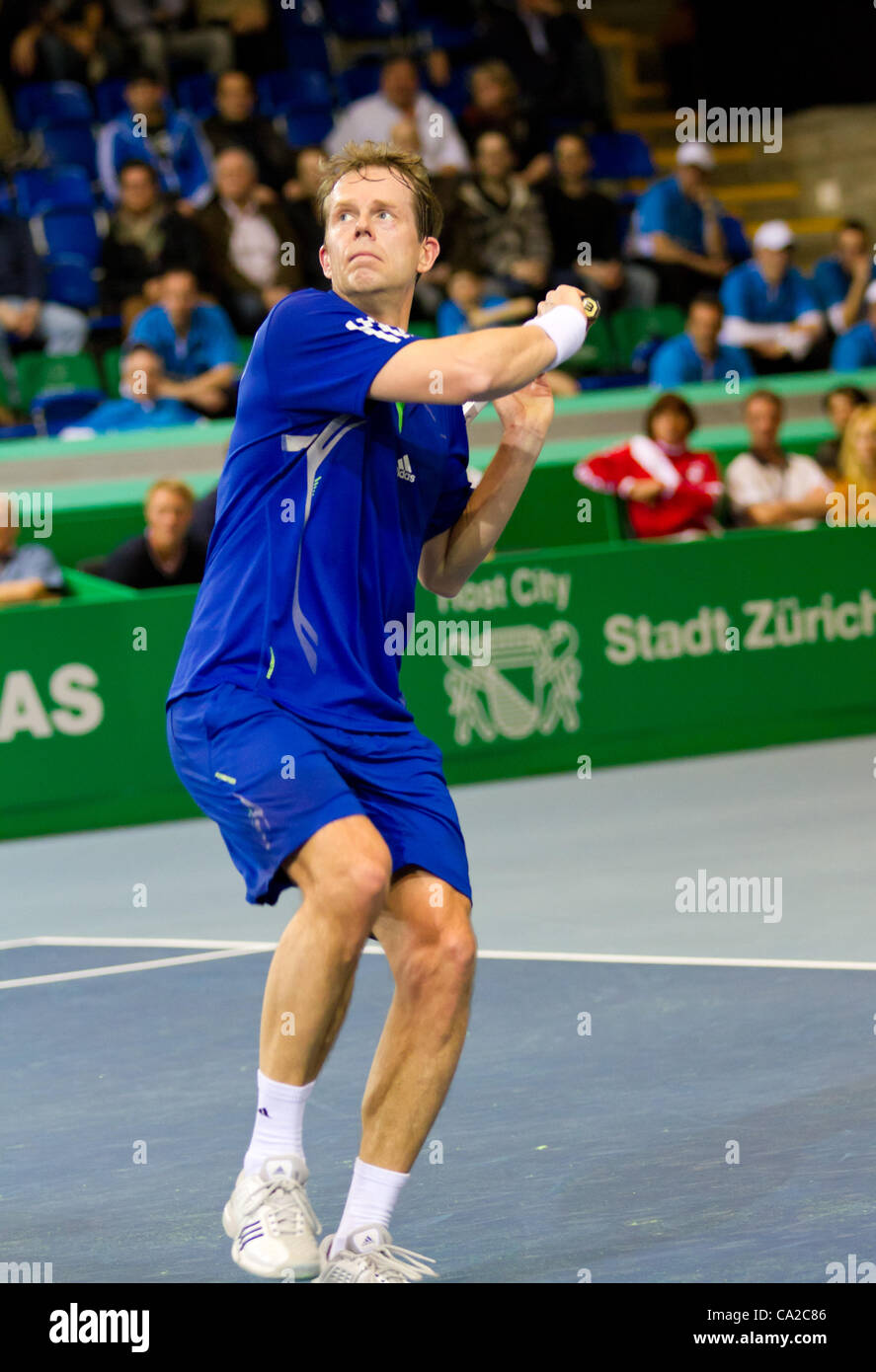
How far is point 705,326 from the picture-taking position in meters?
13.2

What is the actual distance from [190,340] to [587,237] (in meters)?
3.77

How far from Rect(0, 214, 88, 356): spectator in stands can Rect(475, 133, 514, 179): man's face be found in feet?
10.8

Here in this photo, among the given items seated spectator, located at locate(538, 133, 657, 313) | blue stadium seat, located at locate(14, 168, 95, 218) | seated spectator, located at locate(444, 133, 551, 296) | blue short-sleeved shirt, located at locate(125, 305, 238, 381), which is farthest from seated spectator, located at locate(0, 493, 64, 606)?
seated spectator, located at locate(538, 133, 657, 313)

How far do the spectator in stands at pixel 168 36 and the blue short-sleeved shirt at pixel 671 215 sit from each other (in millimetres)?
3452

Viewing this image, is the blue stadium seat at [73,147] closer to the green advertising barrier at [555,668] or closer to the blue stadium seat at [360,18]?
the blue stadium seat at [360,18]

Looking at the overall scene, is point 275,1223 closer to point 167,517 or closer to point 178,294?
point 167,517

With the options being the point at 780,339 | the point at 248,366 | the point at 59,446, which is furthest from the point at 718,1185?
the point at 780,339

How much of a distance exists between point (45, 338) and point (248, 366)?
9.08 m

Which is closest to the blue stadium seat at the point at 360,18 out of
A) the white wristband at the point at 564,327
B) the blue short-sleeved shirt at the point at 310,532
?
the white wristband at the point at 564,327

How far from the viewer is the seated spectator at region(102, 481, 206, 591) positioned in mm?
10055

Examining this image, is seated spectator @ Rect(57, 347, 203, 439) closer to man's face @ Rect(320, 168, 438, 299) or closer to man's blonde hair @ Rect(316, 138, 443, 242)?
man's blonde hair @ Rect(316, 138, 443, 242)

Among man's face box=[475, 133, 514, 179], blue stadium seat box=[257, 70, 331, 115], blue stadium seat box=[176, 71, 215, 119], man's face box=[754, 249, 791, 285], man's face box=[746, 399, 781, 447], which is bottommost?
man's face box=[746, 399, 781, 447]

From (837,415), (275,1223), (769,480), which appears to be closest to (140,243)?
(769,480)

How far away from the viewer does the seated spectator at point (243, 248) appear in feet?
43.2
